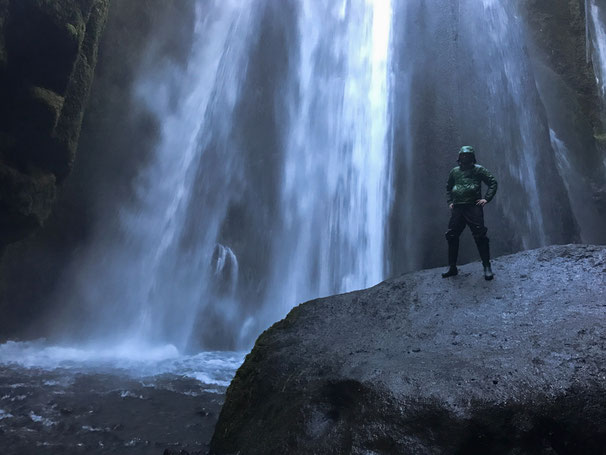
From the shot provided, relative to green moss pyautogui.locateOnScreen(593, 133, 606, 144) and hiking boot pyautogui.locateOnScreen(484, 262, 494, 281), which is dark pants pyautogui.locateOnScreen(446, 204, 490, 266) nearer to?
hiking boot pyautogui.locateOnScreen(484, 262, 494, 281)

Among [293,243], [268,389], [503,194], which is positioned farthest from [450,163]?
[268,389]

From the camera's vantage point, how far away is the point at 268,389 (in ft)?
14.1

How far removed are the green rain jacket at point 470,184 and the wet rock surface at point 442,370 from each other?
112 centimetres

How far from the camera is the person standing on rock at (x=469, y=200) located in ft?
18.4

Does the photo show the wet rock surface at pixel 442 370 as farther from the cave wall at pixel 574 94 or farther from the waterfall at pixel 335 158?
the cave wall at pixel 574 94

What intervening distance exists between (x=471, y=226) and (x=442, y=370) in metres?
2.80

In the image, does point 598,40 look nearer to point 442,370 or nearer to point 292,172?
point 292,172

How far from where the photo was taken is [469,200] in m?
5.73

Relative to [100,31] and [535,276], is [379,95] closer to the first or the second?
[100,31]

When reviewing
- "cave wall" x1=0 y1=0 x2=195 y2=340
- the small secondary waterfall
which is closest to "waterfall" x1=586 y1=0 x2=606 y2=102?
the small secondary waterfall

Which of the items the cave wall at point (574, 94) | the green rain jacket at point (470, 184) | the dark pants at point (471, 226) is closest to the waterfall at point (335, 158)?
the dark pants at point (471, 226)

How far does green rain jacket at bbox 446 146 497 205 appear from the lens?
18.7 feet

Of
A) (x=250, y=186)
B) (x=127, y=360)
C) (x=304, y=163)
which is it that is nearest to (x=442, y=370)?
(x=127, y=360)

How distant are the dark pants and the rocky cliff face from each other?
39.6 feet
